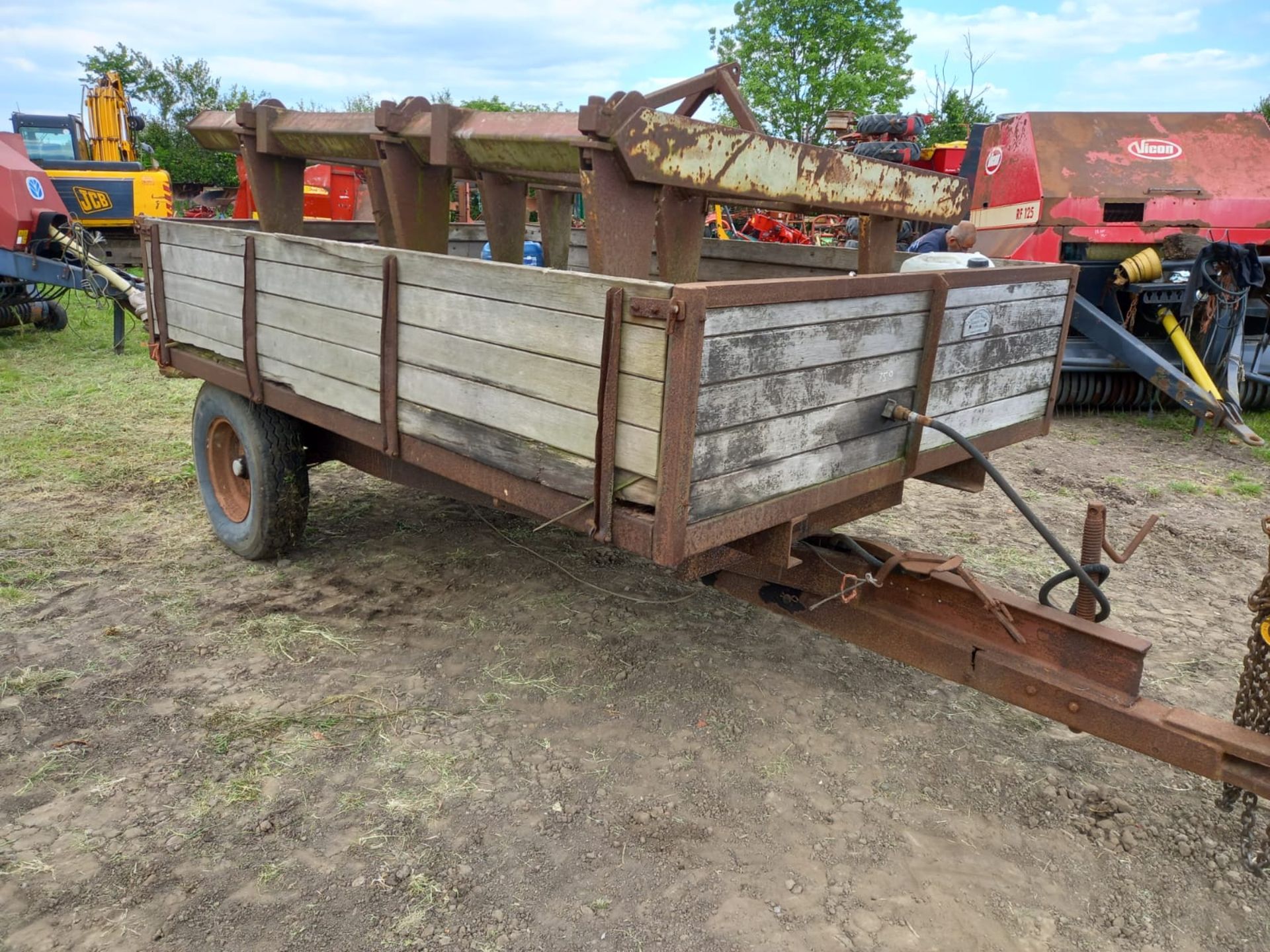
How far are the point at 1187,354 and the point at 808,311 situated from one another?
6.15 metres

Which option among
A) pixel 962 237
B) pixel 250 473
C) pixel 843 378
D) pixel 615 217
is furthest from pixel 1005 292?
pixel 962 237

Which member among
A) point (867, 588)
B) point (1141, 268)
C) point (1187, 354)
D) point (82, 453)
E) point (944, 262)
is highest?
point (944, 262)

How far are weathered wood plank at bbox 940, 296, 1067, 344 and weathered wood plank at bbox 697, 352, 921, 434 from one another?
0.18 m

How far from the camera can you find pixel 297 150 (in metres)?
4.07

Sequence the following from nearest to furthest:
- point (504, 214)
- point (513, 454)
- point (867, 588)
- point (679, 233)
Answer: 1. point (513, 454)
2. point (867, 588)
3. point (679, 233)
4. point (504, 214)

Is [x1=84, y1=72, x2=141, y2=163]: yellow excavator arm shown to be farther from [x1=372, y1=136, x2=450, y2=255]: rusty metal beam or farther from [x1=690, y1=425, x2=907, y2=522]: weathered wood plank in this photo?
[x1=690, y1=425, x2=907, y2=522]: weathered wood plank

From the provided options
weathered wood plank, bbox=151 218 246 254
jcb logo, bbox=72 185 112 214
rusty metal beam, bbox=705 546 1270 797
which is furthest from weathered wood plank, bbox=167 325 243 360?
jcb logo, bbox=72 185 112 214

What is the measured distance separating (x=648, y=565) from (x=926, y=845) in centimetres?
211

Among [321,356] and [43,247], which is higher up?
[321,356]

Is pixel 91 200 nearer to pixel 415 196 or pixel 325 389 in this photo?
pixel 415 196

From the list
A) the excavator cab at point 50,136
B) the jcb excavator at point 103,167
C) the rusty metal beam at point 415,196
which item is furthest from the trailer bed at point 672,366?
the excavator cab at point 50,136

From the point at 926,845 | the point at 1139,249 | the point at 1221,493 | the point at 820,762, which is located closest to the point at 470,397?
the point at 820,762

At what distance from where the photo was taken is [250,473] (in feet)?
13.3

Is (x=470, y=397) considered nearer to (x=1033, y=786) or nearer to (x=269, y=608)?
(x=269, y=608)
